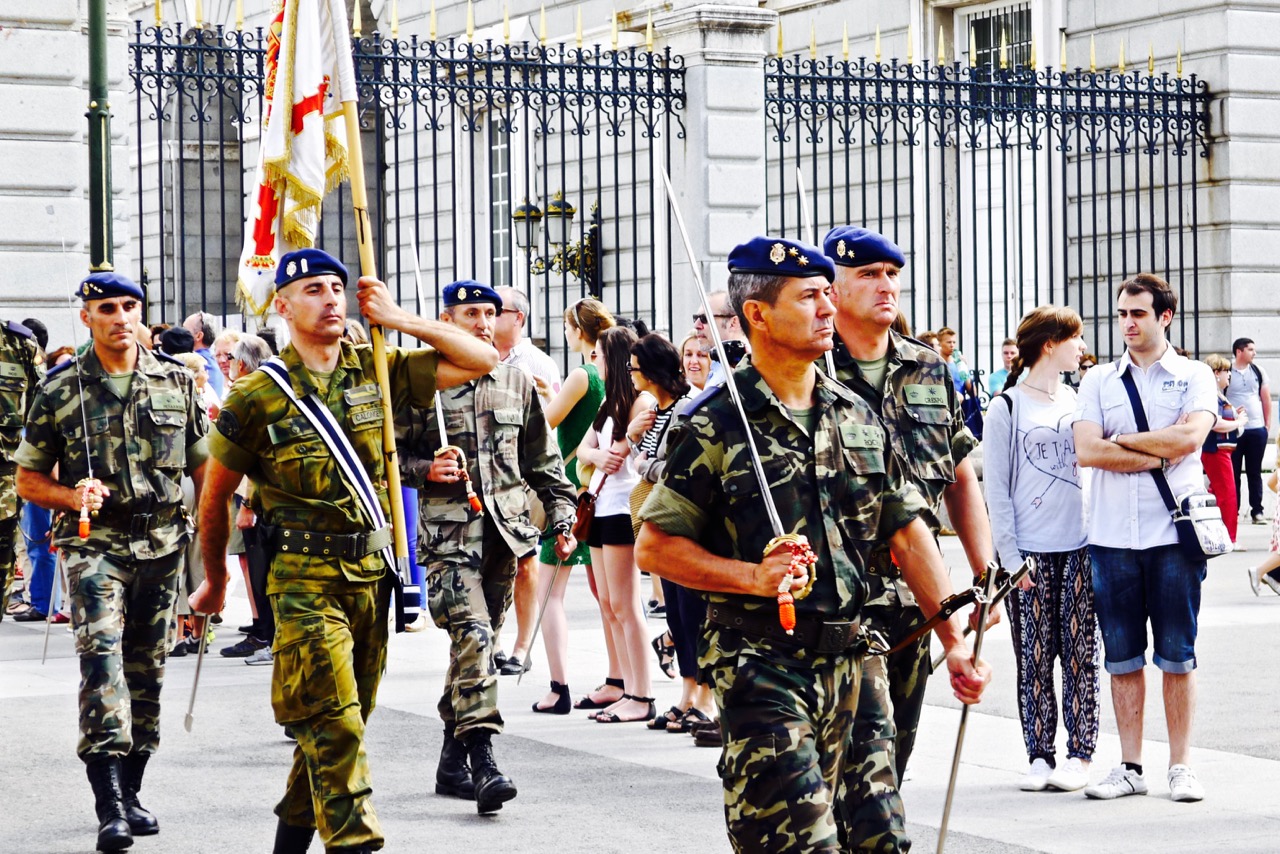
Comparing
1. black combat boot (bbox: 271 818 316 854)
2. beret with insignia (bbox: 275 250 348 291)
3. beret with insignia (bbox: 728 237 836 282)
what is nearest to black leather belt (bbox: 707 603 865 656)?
beret with insignia (bbox: 728 237 836 282)

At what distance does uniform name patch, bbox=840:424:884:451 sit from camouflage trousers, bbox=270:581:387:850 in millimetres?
1858

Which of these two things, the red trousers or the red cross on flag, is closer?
the red cross on flag

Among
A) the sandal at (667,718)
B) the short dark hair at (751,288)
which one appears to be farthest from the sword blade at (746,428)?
the sandal at (667,718)

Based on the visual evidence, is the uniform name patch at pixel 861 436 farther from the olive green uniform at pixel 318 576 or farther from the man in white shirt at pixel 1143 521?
the man in white shirt at pixel 1143 521

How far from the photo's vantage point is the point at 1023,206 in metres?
21.3

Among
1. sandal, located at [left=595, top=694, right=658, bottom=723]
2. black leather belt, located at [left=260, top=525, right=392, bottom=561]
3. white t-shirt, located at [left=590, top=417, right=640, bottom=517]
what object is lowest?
sandal, located at [left=595, top=694, right=658, bottom=723]

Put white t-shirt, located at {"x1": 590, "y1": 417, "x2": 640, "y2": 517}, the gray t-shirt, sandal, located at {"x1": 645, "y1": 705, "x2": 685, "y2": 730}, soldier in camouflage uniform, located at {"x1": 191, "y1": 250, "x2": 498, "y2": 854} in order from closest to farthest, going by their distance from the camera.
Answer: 1. soldier in camouflage uniform, located at {"x1": 191, "y1": 250, "x2": 498, "y2": 854}
2. sandal, located at {"x1": 645, "y1": 705, "x2": 685, "y2": 730}
3. white t-shirt, located at {"x1": 590, "y1": 417, "x2": 640, "y2": 517}
4. the gray t-shirt

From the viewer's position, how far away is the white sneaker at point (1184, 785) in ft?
23.8

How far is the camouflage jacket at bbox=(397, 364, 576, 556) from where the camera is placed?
789 cm

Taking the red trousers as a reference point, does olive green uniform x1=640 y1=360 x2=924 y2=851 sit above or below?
above

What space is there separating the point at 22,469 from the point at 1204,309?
14.5m

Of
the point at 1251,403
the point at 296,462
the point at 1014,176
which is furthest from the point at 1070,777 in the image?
the point at 1014,176

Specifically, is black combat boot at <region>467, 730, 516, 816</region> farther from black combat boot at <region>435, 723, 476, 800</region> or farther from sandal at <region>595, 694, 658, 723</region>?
sandal at <region>595, 694, 658, 723</region>

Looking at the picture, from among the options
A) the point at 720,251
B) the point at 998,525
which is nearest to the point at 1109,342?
the point at 720,251
